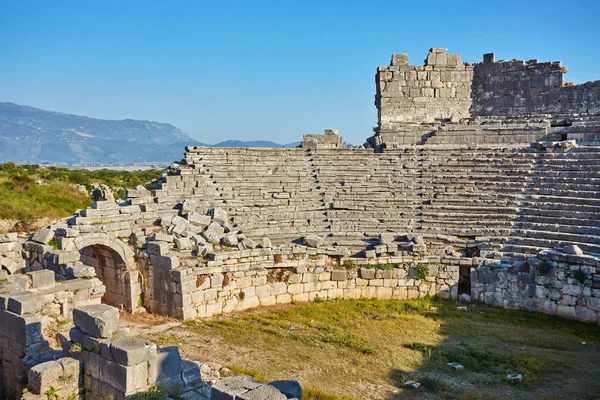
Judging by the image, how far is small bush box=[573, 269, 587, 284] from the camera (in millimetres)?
11781

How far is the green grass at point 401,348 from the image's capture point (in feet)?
28.0

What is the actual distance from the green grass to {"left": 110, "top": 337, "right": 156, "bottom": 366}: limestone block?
2.50 metres

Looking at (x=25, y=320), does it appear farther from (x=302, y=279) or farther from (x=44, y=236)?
(x=302, y=279)

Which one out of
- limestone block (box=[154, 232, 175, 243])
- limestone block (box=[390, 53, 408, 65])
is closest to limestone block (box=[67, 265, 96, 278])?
limestone block (box=[154, 232, 175, 243])

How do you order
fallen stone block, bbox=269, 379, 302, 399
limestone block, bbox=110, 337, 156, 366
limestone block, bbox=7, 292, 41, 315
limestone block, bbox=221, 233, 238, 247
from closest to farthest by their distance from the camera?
1. fallen stone block, bbox=269, 379, 302, 399
2. limestone block, bbox=110, 337, 156, 366
3. limestone block, bbox=7, 292, 41, 315
4. limestone block, bbox=221, 233, 238, 247

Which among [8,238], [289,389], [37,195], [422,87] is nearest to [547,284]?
[289,389]

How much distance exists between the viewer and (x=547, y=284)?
12.5 meters

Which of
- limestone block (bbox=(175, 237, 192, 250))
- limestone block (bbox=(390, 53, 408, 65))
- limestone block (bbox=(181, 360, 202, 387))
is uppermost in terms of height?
limestone block (bbox=(390, 53, 408, 65))

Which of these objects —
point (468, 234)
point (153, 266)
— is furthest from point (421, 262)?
point (153, 266)

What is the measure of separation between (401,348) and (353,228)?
5.34 meters

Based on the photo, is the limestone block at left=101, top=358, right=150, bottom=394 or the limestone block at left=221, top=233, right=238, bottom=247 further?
the limestone block at left=221, top=233, right=238, bottom=247

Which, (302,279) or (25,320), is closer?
(25,320)

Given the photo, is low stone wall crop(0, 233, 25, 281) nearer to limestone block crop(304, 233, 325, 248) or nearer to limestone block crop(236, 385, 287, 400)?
limestone block crop(304, 233, 325, 248)

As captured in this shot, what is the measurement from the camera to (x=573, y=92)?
18.6 m
